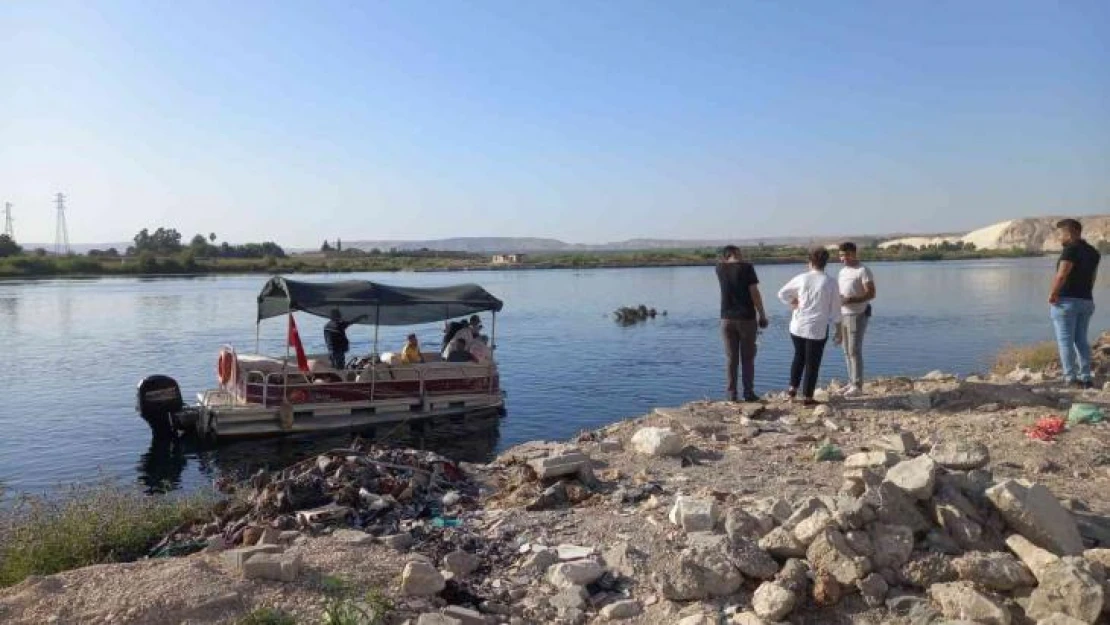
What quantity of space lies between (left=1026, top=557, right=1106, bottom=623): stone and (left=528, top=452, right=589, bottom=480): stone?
4438mm

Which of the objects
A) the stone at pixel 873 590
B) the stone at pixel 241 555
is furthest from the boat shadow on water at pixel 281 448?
the stone at pixel 873 590

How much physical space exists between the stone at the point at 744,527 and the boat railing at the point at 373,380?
1331 centimetres

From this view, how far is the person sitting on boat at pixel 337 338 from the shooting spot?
18684mm

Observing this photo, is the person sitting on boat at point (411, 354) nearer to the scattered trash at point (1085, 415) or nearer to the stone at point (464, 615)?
the scattered trash at point (1085, 415)

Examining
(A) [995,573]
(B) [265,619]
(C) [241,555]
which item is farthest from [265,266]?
(A) [995,573]

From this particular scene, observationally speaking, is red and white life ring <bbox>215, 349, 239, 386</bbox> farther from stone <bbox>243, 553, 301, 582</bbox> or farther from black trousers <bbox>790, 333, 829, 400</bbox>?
stone <bbox>243, 553, 301, 582</bbox>

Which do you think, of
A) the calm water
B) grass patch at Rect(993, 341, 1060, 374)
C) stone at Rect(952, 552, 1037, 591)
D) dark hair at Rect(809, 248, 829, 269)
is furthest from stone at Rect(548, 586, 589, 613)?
grass patch at Rect(993, 341, 1060, 374)

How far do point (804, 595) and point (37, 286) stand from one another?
291 ft

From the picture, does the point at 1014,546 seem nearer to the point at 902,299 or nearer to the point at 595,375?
the point at 595,375

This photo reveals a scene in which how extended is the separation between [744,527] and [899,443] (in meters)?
3.37

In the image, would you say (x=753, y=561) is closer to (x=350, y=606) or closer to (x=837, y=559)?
(x=837, y=559)

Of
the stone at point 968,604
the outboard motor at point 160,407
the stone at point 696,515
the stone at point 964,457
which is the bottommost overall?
the outboard motor at point 160,407

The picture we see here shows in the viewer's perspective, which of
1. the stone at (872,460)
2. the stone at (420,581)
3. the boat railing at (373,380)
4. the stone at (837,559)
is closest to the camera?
the stone at (837,559)

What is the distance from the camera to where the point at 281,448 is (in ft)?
56.6
